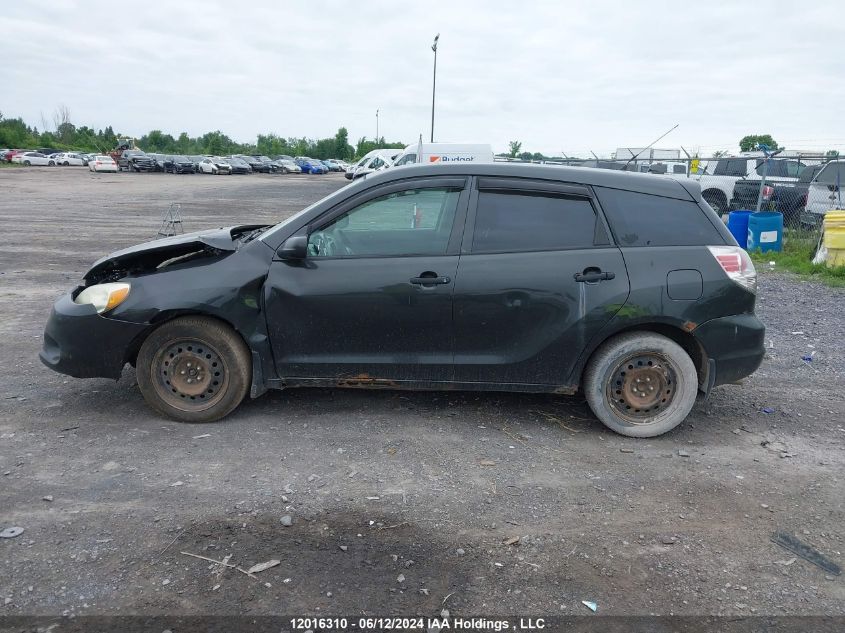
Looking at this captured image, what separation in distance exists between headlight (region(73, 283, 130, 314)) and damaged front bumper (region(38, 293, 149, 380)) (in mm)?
43

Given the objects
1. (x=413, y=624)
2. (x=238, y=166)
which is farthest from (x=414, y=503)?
(x=238, y=166)

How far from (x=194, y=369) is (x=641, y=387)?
9.91ft

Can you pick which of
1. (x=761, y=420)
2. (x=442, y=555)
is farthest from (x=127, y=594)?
(x=761, y=420)

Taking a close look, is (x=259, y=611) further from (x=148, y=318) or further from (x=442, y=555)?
(x=148, y=318)

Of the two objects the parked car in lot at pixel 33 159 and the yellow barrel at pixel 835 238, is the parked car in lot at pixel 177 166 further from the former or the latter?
the yellow barrel at pixel 835 238

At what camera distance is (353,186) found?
4.64 meters

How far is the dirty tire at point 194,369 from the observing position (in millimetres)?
4508

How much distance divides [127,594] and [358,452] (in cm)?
164

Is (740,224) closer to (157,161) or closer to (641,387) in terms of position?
(641,387)

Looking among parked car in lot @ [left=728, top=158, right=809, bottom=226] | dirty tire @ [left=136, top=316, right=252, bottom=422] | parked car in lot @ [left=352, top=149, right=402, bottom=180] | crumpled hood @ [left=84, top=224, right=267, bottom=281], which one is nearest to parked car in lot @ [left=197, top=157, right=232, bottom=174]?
parked car in lot @ [left=352, top=149, right=402, bottom=180]

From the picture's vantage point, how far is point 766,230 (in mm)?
12766

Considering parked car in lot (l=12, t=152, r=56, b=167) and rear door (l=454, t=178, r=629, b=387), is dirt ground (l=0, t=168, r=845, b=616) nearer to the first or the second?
rear door (l=454, t=178, r=629, b=387)

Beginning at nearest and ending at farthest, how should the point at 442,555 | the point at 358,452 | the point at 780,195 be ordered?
the point at 442,555
the point at 358,452
the point at 780,195

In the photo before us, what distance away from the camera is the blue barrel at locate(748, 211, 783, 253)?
12703 mm
